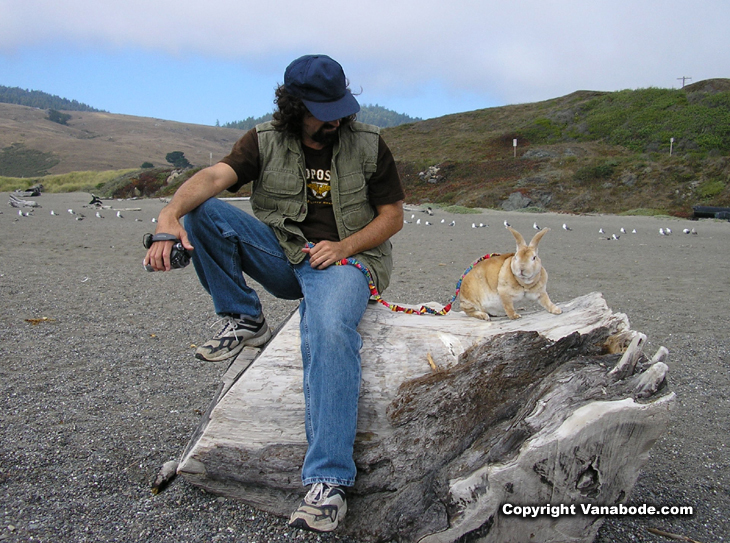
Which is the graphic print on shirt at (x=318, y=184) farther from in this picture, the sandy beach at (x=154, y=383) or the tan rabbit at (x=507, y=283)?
the sandy beach at (x=154, y=383)

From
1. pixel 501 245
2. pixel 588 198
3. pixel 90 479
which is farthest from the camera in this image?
pixel 588 198

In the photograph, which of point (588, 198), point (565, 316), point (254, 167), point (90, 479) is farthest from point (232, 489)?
point (588, 198)

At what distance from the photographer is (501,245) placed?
1695cm

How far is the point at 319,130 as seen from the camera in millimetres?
4129

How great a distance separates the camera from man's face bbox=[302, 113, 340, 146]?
4.09 metres

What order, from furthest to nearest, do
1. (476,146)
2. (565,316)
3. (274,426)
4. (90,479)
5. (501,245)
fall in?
(476,146) → (501,245) → (565,316) → (90,479) → (274,426)

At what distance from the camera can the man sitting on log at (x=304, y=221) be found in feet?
11.7

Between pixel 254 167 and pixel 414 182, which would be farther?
pixel 414 182

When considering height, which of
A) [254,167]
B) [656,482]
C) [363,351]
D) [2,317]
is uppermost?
[254,167]

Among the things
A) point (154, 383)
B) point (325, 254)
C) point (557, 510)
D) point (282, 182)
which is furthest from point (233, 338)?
point (557, 510)

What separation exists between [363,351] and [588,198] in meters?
31.9

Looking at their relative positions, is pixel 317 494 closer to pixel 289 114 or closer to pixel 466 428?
pixel 466 428

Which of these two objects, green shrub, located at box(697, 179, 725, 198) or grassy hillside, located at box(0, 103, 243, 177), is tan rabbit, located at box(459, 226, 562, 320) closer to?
green shrub, located at box(697, 179, 725, 198)

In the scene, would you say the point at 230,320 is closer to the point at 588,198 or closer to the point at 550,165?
the point at 588,198
